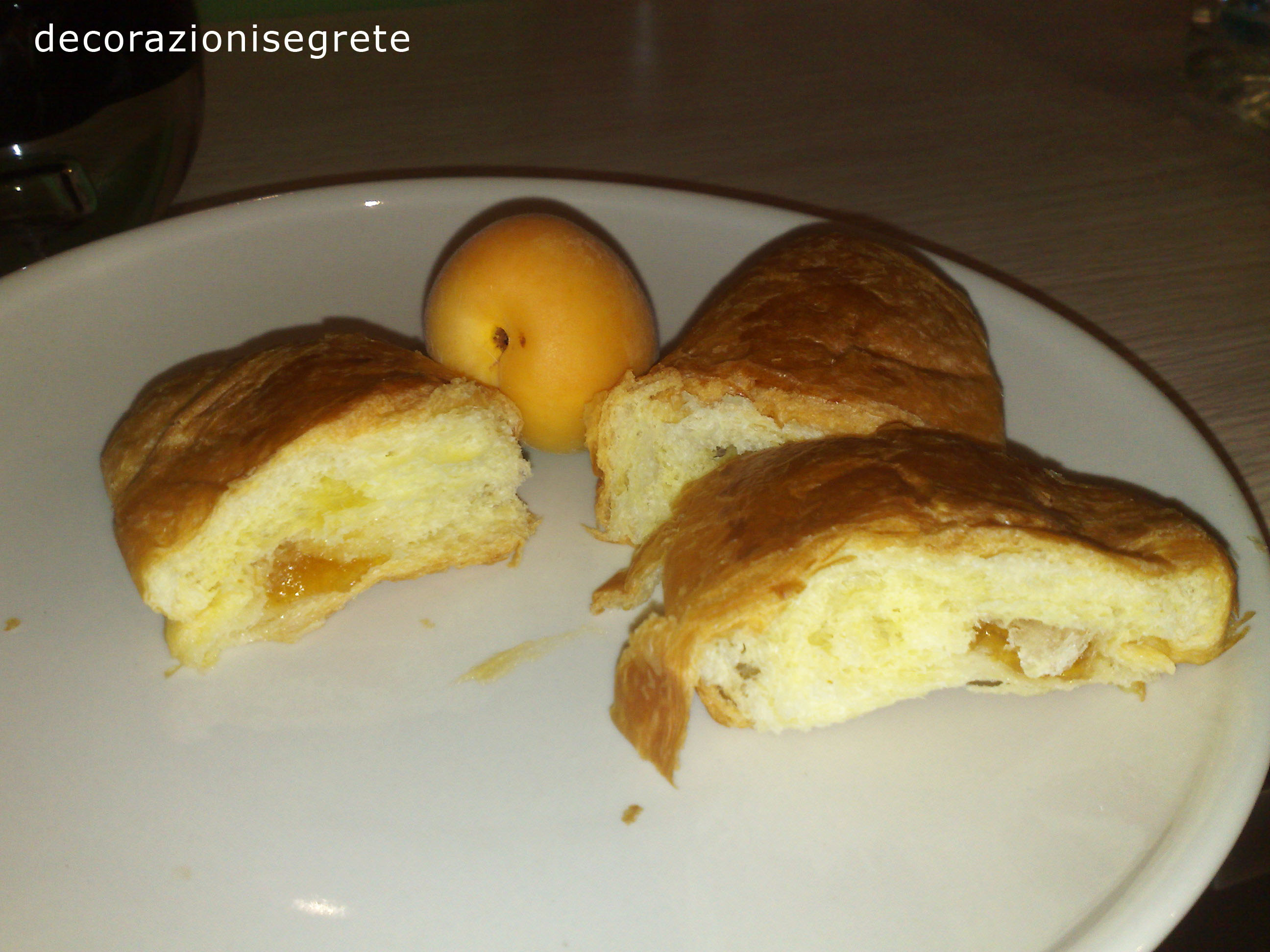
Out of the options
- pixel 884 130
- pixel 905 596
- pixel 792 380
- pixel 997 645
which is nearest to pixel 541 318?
pixel 792 380

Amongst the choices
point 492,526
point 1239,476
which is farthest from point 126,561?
point 1239,476

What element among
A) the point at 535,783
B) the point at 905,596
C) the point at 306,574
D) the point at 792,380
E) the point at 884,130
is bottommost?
the point at 535,783

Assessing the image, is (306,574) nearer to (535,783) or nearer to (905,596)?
(535,783)

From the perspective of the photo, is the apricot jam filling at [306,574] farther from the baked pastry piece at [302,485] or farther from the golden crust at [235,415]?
the golden crust at [235,415]

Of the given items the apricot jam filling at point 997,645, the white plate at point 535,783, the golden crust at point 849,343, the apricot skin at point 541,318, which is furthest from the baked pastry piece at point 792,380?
the apricot jam filling at point 997,645

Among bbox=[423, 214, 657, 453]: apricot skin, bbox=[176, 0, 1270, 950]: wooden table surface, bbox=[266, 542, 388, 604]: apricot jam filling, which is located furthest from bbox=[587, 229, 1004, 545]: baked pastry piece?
bbox=[176, 0, 1270, 950]: wooden table surface

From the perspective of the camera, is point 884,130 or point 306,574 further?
point 884,130

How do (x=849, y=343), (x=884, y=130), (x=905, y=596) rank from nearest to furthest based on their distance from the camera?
(x=905, y=596), (x=849, y=343), (x=884, y=130)
